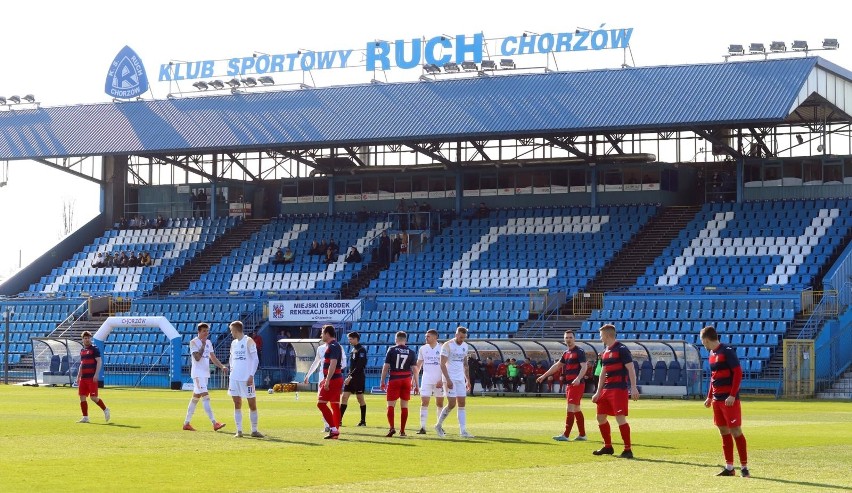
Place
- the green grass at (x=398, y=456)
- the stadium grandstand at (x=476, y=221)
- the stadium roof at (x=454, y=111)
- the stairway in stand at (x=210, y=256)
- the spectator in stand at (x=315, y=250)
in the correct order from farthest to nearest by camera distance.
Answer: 1. the stairway in stand at (x=210, y=256)
2. the spectator in stand at (x=315, y=250)
3. the stadium roof at (x=454, y=111)
4. the stadium grandstand at (x=476, y=221)
5. the green grass at (x=398, y=456)

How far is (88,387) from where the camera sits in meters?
30.0

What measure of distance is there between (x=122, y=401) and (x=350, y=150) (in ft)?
99.4

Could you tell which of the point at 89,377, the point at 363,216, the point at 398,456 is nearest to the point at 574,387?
the point at 398,456

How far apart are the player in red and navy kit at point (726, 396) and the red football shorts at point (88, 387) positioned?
15.4 m

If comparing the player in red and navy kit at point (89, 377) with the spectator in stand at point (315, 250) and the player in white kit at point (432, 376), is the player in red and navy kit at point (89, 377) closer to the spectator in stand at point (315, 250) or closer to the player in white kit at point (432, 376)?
the player in white kit at point (432, 376)

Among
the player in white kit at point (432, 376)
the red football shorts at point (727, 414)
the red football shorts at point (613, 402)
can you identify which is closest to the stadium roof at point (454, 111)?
the player in white kit at point (432, 376)

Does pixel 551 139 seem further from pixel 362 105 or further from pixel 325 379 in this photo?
pixel 325 379

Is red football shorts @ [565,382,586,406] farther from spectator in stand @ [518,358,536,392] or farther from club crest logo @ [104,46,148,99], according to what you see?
club crest logo @ [104,46,148,99]

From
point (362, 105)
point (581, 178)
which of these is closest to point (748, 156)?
point (581, 178)

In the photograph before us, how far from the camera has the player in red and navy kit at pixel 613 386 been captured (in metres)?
21.5

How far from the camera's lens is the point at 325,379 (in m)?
25.4

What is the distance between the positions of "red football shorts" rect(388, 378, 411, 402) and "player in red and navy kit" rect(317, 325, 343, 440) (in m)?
1.12

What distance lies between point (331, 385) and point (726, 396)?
842 centimetres

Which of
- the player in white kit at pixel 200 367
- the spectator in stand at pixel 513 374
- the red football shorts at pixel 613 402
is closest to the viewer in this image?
the red football shorts at pixel 613 402
